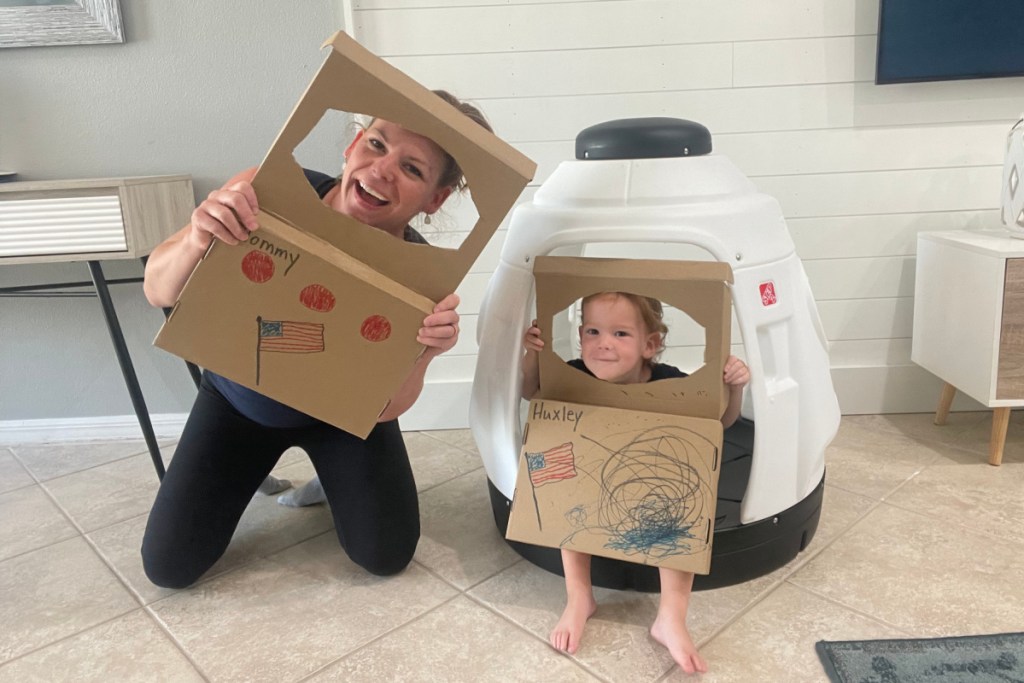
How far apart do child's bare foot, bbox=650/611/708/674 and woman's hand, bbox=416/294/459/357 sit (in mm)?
491

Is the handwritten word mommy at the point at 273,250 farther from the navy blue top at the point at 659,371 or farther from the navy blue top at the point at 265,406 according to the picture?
the navy blue top at the point at 659,371

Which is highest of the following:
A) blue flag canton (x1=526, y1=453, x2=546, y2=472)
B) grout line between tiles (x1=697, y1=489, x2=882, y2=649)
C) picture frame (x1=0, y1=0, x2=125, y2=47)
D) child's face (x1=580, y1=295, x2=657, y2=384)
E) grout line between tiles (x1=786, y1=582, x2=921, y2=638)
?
picture frame (x1=0, y1=0, x2=125, y2=47)

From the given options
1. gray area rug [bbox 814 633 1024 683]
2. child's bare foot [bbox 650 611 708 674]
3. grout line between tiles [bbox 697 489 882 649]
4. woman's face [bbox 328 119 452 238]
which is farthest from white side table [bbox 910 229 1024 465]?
woman's face [bbox 328 119 452 238]

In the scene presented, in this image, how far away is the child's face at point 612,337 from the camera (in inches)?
43.7

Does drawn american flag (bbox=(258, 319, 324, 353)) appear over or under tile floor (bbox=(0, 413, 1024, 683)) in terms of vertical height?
over

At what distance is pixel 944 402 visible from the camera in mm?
1773

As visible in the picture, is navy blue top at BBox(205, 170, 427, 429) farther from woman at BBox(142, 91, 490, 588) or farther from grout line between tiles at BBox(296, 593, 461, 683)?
grout line between tiles at BBox(296, 593, 461, 683)

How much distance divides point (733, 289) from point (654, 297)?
12 cm

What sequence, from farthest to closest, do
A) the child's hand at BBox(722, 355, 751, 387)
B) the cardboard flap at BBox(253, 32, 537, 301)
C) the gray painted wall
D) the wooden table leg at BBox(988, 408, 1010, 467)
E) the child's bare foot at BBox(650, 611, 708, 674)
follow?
the gray painted wall
the wooden table leg at BBox(988, 408, 1010, 467)
the child's hand at BBox(722, 355, 751, 387)
the child's bare foot at BBox(650, 611, 708, 674)
the cardboard flap at BBox(253, 32, 537, 301)

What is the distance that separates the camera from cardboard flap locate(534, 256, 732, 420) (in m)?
1.02

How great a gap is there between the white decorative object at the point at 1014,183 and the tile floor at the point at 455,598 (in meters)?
0.53

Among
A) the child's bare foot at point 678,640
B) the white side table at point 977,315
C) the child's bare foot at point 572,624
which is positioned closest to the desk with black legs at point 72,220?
the child's bare foot at point 572,624

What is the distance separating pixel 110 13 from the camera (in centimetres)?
162

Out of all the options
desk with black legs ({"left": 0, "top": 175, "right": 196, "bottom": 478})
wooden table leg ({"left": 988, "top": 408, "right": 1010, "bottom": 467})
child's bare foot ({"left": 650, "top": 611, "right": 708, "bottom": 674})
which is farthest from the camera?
wooden table leg ({"left": 988, "top": 408, "right": 1010, "bottom": 467})
